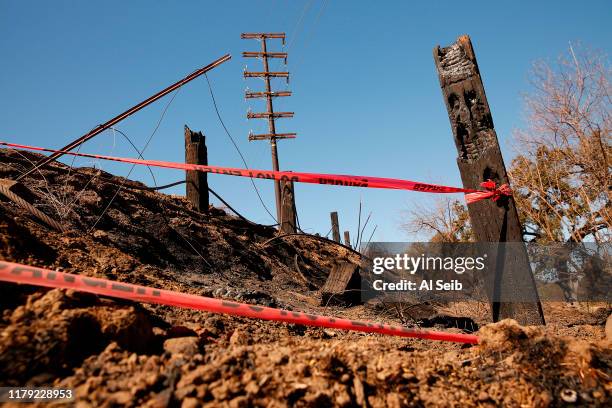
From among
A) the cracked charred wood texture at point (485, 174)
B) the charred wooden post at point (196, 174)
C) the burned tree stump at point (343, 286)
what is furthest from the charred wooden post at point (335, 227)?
the cracked charred wood texture at point (485, 174)

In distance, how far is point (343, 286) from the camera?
637cm

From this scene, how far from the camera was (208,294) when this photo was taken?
13.4 ft

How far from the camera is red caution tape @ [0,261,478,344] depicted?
2.10m

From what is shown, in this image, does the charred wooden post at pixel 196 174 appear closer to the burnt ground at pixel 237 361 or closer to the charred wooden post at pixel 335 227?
the burnt ground at pixel 237 361

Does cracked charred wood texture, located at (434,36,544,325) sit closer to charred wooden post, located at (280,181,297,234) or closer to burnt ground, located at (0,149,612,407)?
burnt ground, located at (0,149,612,407)

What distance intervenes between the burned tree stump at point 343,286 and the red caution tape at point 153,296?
12.0 feet

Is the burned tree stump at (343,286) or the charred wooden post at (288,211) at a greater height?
the charred wooden post at (288,211)

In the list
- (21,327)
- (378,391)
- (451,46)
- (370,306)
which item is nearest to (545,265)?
(370,306)

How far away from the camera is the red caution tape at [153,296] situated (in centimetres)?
210

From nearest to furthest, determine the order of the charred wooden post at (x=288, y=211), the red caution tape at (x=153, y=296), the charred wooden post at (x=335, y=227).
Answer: the red caution tape at (x=153, y=296), the charred wooden post at (x=288, y=211), the charred wooden post at (x=335, y=227)

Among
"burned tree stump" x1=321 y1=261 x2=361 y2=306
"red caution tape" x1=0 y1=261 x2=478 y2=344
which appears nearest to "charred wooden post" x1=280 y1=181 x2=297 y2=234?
"burned tree stump" x1=321 y1=261 x2=361 y2=306

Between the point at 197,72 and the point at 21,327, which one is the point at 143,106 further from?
the point at 21,327

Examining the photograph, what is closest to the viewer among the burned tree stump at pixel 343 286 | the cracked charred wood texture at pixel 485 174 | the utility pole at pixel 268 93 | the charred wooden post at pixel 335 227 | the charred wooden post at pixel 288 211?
the cracked charred wood texture at pixel 485 174

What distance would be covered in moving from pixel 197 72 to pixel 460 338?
4.82 meters
